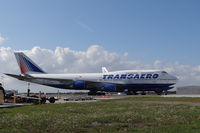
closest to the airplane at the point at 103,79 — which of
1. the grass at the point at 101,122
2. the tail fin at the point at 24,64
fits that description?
the tail fin at the point at 24,64

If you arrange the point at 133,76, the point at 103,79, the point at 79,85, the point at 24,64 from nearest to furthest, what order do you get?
the point at 133,76 → the point at 103,79 → the point at 79,85 → the point at 24,64

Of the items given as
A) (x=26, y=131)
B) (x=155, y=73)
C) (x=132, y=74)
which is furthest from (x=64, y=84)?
(x=26, y=131)

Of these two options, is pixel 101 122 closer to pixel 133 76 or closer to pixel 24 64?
pixel 133 76

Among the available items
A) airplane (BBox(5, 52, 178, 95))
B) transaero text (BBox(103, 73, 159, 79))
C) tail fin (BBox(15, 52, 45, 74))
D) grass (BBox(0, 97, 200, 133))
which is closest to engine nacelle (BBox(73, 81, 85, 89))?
airplane (BBox(5, 52, 178, 95))

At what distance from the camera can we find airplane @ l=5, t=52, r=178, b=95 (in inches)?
2322

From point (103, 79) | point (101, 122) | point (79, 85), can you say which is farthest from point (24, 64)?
point (101, 122)

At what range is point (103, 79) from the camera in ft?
204

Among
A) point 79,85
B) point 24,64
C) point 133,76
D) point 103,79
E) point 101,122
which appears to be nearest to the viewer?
point 101,122

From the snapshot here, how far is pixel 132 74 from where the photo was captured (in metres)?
59.6

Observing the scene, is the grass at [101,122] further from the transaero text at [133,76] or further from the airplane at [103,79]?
the airplane at [103,79]

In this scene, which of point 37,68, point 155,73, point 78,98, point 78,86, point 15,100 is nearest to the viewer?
point 15,100

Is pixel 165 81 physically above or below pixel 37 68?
below

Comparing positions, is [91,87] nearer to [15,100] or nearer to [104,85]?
[104,85]

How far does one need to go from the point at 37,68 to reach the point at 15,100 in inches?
1727
